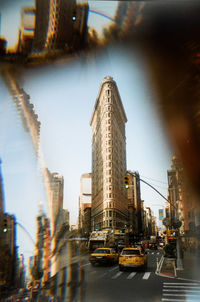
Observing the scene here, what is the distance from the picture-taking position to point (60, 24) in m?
8.86

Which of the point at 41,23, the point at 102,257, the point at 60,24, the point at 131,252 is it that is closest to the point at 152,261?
the point at 102,257

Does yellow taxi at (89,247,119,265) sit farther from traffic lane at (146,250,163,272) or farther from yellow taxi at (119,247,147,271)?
traffic lane at (146,250,163,272)

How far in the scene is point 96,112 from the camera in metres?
106

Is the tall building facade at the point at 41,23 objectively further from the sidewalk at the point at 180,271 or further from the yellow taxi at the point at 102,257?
the yellow taxi at the point at 102,257

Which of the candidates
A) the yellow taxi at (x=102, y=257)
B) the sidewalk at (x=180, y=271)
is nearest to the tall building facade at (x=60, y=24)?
the sidewalk at (x=180, y=271)

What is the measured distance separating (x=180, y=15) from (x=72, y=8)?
3.37 m

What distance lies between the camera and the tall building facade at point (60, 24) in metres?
8.45

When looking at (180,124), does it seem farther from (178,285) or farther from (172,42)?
(178,285)

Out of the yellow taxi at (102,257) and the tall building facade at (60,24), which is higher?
the tall building facade at (60,24)

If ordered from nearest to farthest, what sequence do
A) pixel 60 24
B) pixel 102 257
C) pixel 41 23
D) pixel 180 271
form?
pixel 60 24 → pixel 41 23 → pixel 180 271 → pixel 102 257

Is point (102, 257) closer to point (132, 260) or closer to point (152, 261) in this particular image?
point (132, 260)

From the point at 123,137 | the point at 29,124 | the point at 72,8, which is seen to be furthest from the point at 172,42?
the point at 123,137

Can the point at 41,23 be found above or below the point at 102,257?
above

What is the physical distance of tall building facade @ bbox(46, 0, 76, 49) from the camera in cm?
845
